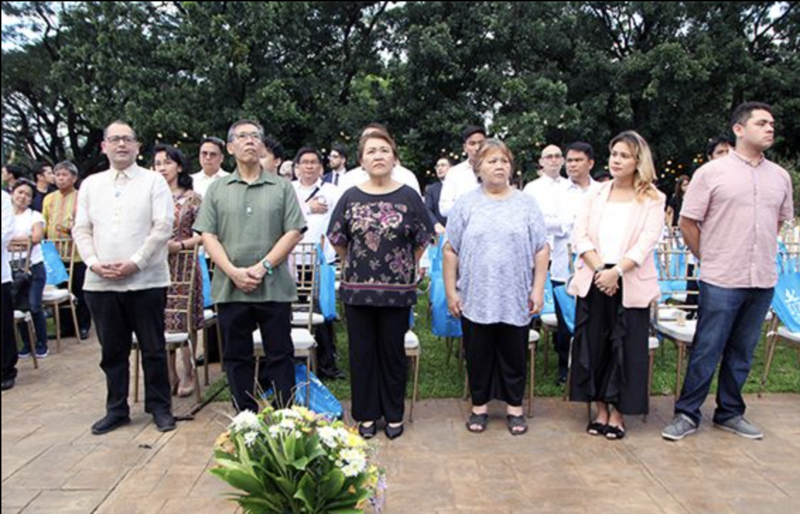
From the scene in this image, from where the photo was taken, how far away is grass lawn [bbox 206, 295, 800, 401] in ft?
14.8

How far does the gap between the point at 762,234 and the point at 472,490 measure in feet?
6.88

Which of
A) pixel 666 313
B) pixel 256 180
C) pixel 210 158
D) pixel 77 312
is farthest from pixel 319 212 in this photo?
pixel 77 312

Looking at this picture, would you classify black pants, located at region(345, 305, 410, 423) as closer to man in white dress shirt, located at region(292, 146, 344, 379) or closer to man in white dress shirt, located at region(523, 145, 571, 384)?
man in white dress shirt, located at region(292, 146, 344, 379)

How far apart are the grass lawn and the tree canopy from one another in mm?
9716

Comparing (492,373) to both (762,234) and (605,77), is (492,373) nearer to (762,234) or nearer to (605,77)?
(762,234)

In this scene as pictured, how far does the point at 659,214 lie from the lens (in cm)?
357

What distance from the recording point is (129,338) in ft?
12.6

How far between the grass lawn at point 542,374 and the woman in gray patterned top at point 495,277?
722 mm

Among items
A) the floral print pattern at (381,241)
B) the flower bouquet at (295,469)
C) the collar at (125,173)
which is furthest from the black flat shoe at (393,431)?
the collar at (125,173)

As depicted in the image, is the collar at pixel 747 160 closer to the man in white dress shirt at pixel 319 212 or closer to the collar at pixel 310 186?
the man in white dress shirt at pixel 319 212

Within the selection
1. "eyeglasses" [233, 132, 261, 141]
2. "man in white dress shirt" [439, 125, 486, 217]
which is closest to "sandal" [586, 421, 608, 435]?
"man in white dress shirt" [439, 125, 486, 217]

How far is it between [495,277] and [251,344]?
1.43 m

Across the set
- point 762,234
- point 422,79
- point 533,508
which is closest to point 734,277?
point 762,234

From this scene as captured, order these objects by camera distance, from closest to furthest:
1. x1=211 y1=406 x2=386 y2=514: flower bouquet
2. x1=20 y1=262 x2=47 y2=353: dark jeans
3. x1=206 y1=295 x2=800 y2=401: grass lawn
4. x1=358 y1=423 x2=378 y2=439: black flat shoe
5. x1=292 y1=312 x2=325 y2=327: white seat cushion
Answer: x1=211 y1=406 x2=386 y2=514: flower bouquet < x1=358 y1=423 x2=378 y2=439: black flat shoe < x1=292 y1=312 x2=325 y2=327: white seat cushion < x1=206 y1=295 x2=800 y2=401: grass lawn < x1=20 y1=262 x2=47 y2=353: dark jeans
